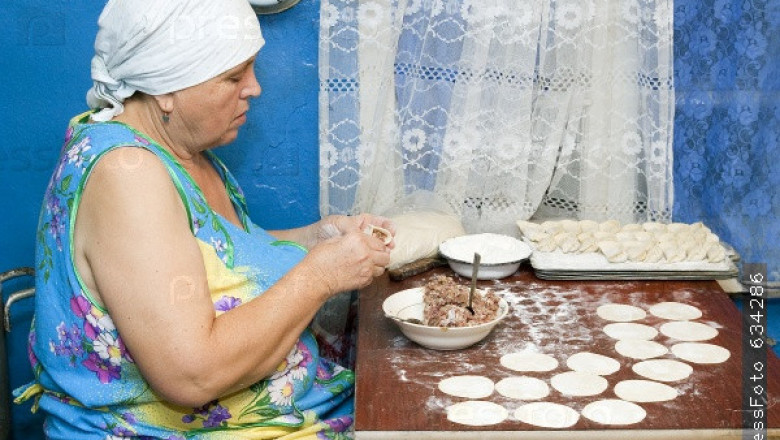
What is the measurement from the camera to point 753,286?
2371 millimetres

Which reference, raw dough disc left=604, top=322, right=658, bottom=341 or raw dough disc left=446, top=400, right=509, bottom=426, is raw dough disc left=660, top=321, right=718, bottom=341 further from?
raw dough disc left=446, top=400, right=509, bottom=426

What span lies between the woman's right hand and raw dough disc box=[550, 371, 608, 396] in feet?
1.51

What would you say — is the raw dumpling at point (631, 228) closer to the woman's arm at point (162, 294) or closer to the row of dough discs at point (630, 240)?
the row of dough discs at point (630, 240)

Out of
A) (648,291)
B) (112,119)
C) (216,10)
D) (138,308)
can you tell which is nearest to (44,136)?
(112,119)

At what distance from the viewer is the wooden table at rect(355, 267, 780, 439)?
1.54m

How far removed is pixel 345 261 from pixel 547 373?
0.48 meters

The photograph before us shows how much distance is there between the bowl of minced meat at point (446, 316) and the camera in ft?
5.91

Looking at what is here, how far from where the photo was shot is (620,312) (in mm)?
2043

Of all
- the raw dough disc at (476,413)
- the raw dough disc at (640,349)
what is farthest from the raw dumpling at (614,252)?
the raw dough disc at (476,413)

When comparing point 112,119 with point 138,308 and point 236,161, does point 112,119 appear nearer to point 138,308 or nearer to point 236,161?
point 138,308

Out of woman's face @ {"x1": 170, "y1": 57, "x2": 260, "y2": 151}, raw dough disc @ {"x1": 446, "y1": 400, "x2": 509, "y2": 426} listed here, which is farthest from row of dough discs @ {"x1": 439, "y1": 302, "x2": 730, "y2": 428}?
woman's face @ {"x1": 170, "y1": 57, "x2": 260, "y2": 151}

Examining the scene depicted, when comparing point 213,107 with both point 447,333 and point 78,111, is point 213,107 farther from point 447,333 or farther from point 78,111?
point 78,111

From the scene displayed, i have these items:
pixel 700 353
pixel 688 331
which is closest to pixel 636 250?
pixel 688 331

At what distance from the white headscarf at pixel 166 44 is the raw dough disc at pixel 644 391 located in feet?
3.29
